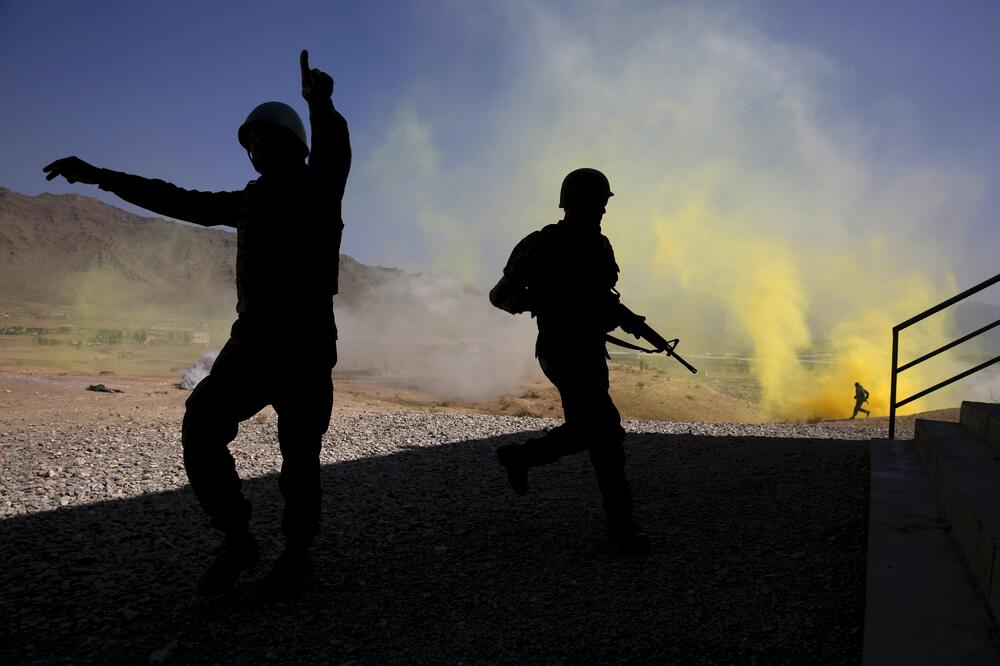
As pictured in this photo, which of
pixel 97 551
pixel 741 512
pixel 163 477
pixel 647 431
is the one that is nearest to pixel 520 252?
pixel 741 512

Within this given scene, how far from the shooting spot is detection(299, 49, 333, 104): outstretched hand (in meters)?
2.97

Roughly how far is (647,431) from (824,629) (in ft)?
20.9

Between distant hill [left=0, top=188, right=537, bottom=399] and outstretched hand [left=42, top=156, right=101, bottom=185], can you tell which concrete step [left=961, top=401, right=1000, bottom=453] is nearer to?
outstretched hand [left=42, top=156, right=101, bottom=185]

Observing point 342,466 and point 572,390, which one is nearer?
point 572,390

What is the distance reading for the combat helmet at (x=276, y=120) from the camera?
316cm

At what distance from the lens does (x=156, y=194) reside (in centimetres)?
319

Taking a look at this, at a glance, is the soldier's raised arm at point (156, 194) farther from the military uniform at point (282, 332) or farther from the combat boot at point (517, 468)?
the combat boot at point (517, 468)

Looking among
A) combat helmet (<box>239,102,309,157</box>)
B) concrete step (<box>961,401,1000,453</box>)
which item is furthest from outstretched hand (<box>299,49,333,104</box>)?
concrete step (<box>961,401,1000,453</box>)

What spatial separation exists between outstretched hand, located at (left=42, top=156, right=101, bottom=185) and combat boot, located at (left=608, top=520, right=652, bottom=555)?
2.97m

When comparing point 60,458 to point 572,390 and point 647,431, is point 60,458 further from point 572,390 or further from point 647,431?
point 647,431

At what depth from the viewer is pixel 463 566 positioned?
11.5 ft

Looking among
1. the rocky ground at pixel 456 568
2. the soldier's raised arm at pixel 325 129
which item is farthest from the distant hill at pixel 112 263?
the soldier's raised arm at pixel 325 129

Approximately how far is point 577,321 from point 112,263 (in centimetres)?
8178

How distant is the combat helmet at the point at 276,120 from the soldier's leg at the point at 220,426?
0.98 m
